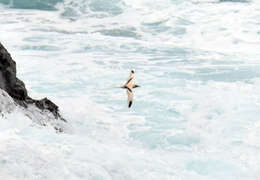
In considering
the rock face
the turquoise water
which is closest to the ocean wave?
the turquoise water

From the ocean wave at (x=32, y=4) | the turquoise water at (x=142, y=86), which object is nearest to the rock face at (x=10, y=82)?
the turquoise water at (x=142, y=86)

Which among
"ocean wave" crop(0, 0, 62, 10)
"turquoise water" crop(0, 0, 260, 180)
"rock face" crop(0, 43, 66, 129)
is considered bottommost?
"turquoise water" crop(0, 0, 260, 180)

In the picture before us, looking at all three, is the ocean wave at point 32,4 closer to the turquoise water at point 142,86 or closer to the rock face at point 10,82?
the turquoise water at point 142,86

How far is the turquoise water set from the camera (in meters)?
8.76

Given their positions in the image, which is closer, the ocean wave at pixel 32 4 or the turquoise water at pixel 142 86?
the turquoise water at pixel 142 86

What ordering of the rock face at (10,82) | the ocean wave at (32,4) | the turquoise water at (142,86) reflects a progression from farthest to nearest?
1. the ocean wave at (32,4)
2. the rock face at (10,82)
3. the turquoise water at (142,86)

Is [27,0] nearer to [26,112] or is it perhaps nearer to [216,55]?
[216,55]

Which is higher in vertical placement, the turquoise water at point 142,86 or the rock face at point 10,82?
the rock face at point 10,82

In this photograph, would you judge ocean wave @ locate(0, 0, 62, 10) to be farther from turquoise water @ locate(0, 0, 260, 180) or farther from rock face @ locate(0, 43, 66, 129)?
rock face @ locate(0, 43, 66, 129)

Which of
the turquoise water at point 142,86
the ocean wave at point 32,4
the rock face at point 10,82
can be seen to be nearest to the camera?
the turquoise water at point 142,86

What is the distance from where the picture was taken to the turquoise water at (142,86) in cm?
876

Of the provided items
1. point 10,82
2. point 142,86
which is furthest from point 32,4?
point 10,82

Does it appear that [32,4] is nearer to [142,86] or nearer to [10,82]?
[142,86]

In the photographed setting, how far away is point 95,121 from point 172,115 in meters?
2.91
